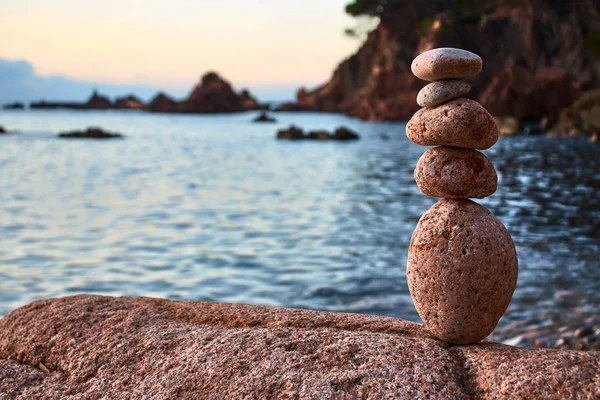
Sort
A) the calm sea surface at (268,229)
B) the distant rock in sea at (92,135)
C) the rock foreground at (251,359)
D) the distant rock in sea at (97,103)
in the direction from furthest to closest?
the distant rock in sea at (97,103)
the distant rock in sea at (92,135)
the calm sea surface at (268,229)
the rock foreground at (251,359)

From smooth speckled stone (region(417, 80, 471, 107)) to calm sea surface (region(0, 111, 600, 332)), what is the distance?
4.91m

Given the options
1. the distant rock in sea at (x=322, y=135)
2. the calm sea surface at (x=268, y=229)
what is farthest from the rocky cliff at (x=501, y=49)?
the calm sea surface at (x=268, y=229)

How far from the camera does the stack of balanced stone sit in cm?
418

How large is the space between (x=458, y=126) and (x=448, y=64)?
0.42 m

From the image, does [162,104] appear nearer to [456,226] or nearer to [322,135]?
[322,135]

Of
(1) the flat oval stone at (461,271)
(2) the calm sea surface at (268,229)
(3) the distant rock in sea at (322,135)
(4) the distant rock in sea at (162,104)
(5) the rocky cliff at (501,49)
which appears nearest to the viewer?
(1) the flat oval stone at (461,271)

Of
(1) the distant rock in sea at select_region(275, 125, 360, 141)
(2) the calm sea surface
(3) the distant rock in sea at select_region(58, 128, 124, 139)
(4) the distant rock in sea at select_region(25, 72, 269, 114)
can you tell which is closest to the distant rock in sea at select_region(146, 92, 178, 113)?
(4) the distant rock in sea at select_region(25, 72, 269, 114)

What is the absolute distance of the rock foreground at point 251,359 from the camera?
12.2 ft

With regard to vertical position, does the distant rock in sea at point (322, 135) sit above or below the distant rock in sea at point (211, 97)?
below

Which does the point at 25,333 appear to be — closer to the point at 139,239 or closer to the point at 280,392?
the point at 280,392

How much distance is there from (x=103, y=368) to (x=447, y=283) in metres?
2.37

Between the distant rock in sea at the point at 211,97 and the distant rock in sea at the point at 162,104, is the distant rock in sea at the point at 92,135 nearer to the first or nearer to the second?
the distant rock in sea at the point at 211,97

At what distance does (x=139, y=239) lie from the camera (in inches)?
563

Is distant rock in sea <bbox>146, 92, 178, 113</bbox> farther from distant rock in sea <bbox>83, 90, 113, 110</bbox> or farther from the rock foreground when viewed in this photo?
the rock foreground
